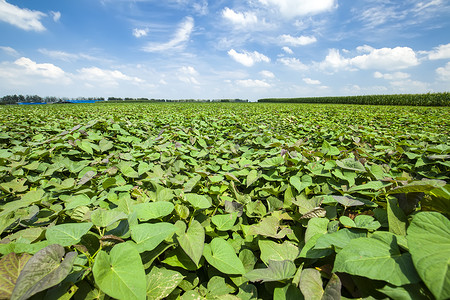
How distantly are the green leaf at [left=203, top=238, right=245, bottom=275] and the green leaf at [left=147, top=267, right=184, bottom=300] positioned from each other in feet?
0.60

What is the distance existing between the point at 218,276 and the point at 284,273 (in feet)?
1.22

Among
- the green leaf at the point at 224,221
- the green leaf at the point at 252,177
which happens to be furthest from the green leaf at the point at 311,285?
the green leaf at the point at 252,177

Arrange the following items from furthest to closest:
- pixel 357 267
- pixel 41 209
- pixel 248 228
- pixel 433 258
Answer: pixel 41 209
pixel 248 228
pixel 357 267
pixel 433 258

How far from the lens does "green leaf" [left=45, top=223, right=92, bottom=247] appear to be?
3.11ft

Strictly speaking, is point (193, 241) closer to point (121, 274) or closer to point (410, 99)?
point (121, 274)

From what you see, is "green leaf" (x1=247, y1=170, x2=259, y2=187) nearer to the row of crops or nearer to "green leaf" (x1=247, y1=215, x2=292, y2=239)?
"green leaf" (x1=247, y1=215, x2=292, y2=239)

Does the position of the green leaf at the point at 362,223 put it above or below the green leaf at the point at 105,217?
below

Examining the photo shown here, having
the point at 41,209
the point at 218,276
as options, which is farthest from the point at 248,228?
the point at 41,209

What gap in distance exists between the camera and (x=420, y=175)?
2.06 m

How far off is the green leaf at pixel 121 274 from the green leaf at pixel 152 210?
33 cm

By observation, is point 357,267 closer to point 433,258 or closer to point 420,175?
point 433,258

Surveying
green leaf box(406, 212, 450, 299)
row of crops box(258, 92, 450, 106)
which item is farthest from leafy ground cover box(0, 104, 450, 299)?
row of crops box(258, 92, 450, 106)

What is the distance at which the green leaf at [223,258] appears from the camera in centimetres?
103

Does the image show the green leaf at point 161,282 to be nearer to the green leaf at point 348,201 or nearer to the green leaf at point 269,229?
the green leaf at point 269,229
